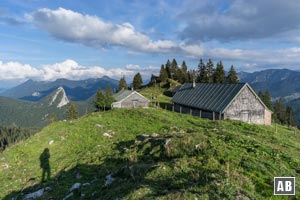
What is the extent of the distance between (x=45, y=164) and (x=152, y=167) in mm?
14094

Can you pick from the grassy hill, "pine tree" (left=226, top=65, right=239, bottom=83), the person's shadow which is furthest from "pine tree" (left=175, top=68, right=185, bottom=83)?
the person's shadow

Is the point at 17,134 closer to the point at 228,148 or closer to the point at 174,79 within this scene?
the point at 174,79

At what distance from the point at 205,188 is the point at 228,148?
6966 mm

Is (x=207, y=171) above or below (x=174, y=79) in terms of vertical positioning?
below

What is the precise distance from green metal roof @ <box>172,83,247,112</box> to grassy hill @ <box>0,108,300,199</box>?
69.5 feet

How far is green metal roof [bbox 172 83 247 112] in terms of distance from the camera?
43612 mm

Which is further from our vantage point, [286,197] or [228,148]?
[228,148]

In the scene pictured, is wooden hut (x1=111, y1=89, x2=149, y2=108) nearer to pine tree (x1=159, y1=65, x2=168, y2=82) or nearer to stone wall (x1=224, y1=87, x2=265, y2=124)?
stone wall (x1=224, y1=87, x2=265, y2=124)

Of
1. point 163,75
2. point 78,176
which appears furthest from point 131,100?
point 78,176

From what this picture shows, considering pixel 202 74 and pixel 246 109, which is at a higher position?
pixel 202 74

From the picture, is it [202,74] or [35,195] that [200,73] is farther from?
[35,195]

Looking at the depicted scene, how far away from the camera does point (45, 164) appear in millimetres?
22734

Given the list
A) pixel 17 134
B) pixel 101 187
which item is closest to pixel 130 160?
→ pixel 101 187

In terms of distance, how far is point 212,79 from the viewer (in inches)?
3565
